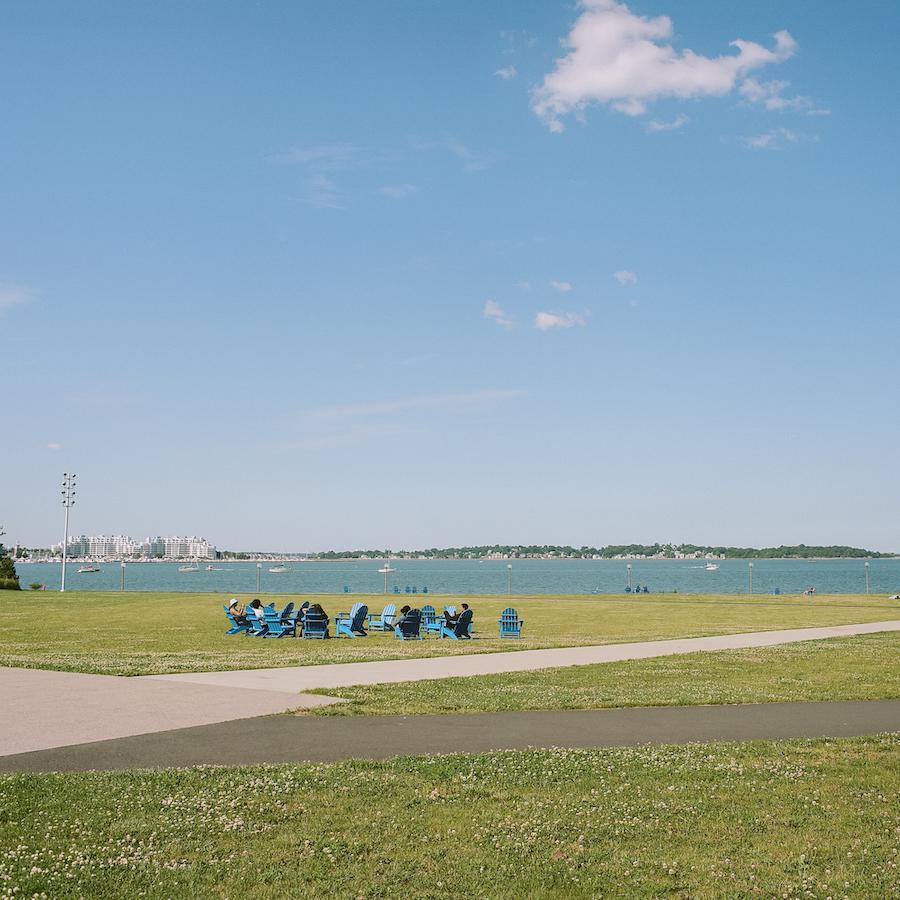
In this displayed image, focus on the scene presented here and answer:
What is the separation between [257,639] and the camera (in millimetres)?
26219

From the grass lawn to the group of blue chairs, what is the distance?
858cm

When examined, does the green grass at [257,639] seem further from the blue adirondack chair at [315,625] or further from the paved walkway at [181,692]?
the paved walkway at [181,692]

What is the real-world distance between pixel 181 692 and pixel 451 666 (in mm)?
5932

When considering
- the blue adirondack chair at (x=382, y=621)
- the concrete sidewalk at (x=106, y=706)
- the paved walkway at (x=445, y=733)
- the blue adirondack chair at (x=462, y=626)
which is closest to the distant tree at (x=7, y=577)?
the blue adirondack chair at (x=382, y=621)

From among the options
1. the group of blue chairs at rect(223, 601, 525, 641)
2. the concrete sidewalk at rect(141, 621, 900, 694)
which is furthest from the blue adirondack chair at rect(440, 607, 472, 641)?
the concrete sidewalk at rect(141, 621, 900, 694)

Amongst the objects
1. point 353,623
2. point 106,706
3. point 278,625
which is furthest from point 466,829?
point 278,625

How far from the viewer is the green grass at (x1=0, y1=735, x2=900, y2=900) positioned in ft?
19.3

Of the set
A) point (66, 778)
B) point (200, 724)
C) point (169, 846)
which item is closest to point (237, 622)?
point (200, 724)

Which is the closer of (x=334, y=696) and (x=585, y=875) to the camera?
(x=585, y=875)

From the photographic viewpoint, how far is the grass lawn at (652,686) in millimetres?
13117

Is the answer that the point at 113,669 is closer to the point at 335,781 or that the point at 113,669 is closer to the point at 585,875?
the point at 335,781

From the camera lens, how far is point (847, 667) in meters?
17.9

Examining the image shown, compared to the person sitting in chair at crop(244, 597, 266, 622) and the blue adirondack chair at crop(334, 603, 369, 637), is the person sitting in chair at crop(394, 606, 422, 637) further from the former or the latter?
the person sitting in chair at crop(244, 597, 266, 622)

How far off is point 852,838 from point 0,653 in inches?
754
